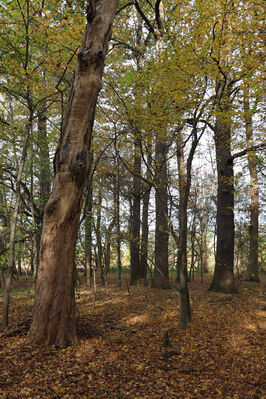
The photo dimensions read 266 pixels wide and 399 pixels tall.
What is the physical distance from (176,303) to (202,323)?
1777mm

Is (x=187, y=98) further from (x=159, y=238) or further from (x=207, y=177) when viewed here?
(x=207, y=177)

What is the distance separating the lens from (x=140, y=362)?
341 centimetres

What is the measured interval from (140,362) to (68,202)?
263 cm

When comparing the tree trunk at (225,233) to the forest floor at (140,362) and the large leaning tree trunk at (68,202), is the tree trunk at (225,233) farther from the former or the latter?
the large leaning tree trunk at (68,202)

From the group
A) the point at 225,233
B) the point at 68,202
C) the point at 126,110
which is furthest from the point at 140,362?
the point at 225,233

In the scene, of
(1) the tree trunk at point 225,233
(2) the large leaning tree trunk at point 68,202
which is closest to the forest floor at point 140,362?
(2) the large leaning tree trunk at point 68,202

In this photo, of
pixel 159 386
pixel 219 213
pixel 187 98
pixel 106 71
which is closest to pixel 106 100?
pixel 106 71

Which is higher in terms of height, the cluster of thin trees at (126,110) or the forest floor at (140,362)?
the cluster of thin trees at (126,110)

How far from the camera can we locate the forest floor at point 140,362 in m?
2.69

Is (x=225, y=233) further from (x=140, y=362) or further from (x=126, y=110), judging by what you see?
(x=140, y=362)

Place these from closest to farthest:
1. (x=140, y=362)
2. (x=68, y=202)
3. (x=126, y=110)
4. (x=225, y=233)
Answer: (x=140, y=362) < (x=68, y=202) < (x=126, y=110) < (x=225, y=233)

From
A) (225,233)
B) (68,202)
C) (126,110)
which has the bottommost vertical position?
(225,233)

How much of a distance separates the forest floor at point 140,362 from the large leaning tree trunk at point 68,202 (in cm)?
36

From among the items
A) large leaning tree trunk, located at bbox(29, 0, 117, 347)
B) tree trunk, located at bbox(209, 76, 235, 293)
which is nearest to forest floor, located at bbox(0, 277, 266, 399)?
large leaning tree trunk, located at bbox(29, 0, 117, 347)
